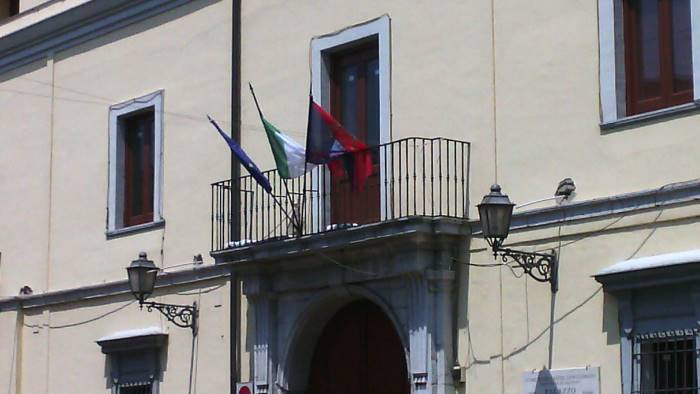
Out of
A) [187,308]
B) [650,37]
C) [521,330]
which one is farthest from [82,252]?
[650,37]

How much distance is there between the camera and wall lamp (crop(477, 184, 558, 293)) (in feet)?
44.8

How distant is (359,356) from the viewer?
16.3 metres

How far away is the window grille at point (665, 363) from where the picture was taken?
42.6 ft

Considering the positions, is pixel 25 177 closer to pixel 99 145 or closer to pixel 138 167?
pixel 99 145

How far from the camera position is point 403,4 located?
16016mm

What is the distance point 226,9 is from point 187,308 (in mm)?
3573

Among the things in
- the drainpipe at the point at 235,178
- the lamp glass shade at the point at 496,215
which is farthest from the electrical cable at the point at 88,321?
the lamp glass shade at the point at 496,215

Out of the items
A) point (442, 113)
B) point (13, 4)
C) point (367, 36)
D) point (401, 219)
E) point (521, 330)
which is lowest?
point (521, 330)

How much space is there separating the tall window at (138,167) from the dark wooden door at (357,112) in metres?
3.40

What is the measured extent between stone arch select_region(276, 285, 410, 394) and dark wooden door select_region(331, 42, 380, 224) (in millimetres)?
822

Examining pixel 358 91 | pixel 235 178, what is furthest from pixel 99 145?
pixel 358 91

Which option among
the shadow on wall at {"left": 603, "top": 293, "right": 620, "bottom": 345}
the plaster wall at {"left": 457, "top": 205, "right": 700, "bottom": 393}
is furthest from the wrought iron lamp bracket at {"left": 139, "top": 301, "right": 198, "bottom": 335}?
the shadow on wall at {"left": 603, "top": 293, "right": 620, "bottom": 345}

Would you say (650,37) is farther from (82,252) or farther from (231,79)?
(82,252)

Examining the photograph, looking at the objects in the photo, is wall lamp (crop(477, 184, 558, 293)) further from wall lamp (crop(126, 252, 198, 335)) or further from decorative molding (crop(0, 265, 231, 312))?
wall lamp (crop(126, 252, 198, 335))
